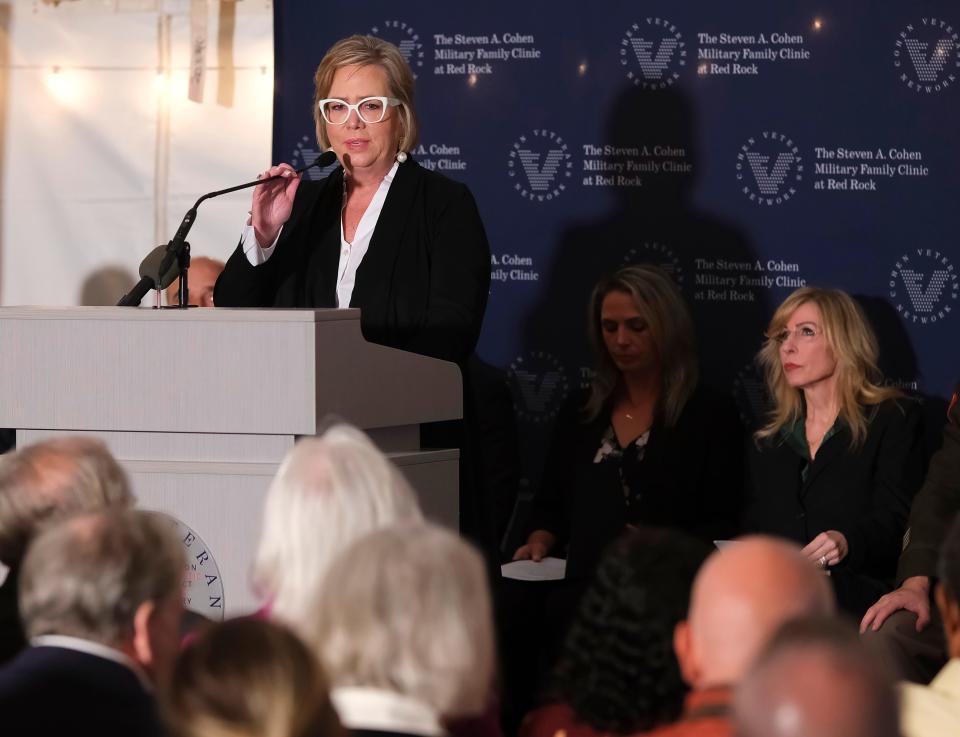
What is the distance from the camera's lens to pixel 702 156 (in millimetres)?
5148

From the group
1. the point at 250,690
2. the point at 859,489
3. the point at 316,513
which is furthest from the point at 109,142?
the point at 250,690

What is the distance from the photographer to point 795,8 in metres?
5.06

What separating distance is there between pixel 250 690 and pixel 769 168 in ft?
13.2

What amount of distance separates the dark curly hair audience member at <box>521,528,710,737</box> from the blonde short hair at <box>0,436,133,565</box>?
822 millimetres

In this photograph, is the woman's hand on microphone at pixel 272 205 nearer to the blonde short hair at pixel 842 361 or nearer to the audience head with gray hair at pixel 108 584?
the audience head with gray hair at pixel 108 584

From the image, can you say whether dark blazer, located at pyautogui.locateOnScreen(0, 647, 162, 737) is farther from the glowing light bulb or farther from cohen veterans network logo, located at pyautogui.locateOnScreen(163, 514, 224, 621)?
the glowing light bulb

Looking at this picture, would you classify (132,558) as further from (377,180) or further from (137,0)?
(137,0)

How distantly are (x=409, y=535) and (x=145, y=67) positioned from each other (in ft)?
14.1

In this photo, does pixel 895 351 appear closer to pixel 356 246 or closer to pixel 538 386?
pixel 538 386

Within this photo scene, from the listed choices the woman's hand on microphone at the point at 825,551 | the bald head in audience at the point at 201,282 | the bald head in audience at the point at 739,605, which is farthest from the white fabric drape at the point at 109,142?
the bald head in audience at the point at 739,605

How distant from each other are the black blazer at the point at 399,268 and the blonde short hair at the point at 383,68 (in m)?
0.10

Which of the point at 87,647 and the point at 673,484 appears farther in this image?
the point at 673,484

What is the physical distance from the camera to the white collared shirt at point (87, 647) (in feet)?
6.10

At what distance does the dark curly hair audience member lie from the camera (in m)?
1.94
